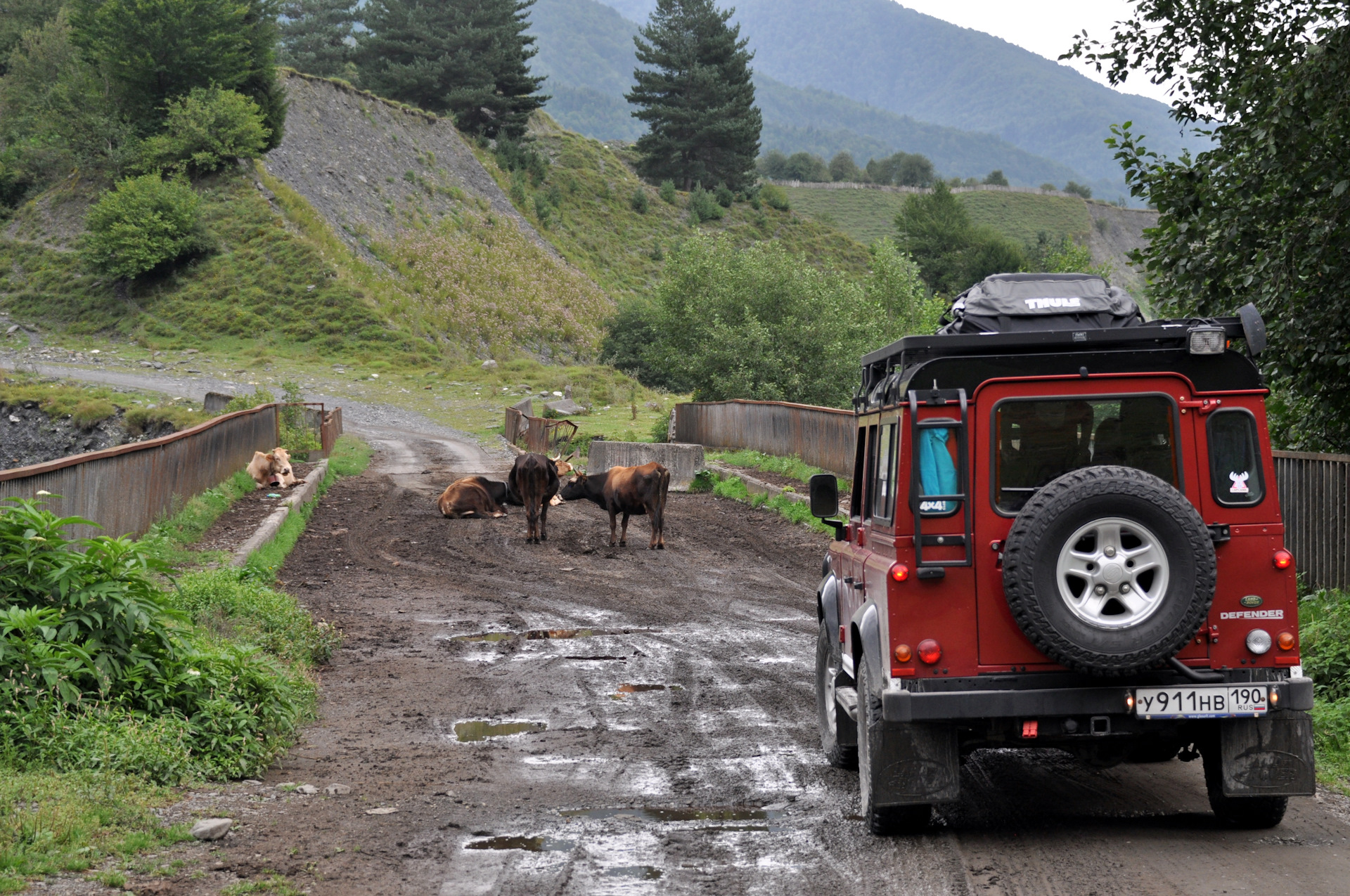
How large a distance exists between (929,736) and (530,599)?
8929 mm

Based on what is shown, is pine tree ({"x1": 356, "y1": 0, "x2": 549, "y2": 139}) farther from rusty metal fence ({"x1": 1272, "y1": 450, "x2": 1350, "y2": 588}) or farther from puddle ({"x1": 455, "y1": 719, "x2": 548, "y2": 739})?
puddle ({"x1": 455, "y1": 719, "x2": 548, "y2": 739})

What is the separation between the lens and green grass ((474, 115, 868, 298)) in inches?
3287

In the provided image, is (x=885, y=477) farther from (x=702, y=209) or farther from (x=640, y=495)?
(x=702, y=209)

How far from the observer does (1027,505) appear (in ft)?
16.8

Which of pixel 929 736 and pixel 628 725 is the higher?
pixel 929 736

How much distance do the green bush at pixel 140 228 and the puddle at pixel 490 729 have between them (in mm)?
58049

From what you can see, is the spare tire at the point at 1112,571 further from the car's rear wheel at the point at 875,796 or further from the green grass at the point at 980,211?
the green grass at the point at 980,211

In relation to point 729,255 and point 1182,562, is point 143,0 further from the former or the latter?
point 1182,562

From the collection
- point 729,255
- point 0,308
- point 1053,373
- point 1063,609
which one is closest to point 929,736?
point 1063,609

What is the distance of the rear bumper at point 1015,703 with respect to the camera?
5215 mm

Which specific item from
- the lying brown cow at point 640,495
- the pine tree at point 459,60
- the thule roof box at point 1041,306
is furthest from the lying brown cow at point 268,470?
the pine tree at point 459,60

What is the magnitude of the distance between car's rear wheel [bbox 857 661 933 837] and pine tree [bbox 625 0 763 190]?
97347 millimetres

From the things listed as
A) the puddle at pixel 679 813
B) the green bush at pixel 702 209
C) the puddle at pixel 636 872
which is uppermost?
the green bush at pixel 702 209

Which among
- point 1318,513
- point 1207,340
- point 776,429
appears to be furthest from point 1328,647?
point 776,429
